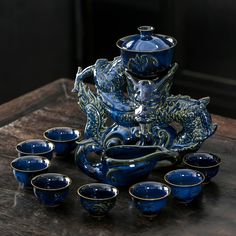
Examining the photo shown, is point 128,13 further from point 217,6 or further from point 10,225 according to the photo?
point 10,225

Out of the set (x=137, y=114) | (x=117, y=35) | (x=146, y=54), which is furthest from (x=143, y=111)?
(x=117, y=35)

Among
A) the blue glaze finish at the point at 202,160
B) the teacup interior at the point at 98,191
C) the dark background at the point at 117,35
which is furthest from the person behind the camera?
the dark background at the point at 117,35

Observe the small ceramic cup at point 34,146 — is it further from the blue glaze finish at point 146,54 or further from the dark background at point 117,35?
the dark background at point 117,35

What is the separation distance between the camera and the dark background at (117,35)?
357 centimetres

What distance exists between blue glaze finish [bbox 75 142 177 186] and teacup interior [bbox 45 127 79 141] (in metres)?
0.18

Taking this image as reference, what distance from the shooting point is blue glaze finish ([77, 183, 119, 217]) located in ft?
5.57

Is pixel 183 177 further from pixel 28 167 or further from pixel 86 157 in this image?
pixel 28 167

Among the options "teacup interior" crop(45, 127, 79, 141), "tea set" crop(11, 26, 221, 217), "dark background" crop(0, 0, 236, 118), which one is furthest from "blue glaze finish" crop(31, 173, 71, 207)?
"dark background" crop(0, 0, 236, 118)

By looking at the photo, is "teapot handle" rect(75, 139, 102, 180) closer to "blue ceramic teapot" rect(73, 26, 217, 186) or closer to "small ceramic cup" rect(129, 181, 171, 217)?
"blue ceramic teapot" rect(73, 26, 217, 186)

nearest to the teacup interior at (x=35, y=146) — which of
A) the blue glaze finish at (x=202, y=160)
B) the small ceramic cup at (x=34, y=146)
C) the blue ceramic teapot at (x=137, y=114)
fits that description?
the small ceramic cup at (x=34, y=146)

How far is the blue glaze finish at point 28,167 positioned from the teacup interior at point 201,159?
A: 0.37m

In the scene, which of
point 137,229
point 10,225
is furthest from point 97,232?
point 10,225

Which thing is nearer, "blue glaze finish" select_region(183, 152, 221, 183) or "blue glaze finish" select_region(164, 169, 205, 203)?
"blue glaze finish" select_region(164, 169, 205, 203)

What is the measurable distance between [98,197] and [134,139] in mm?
234
